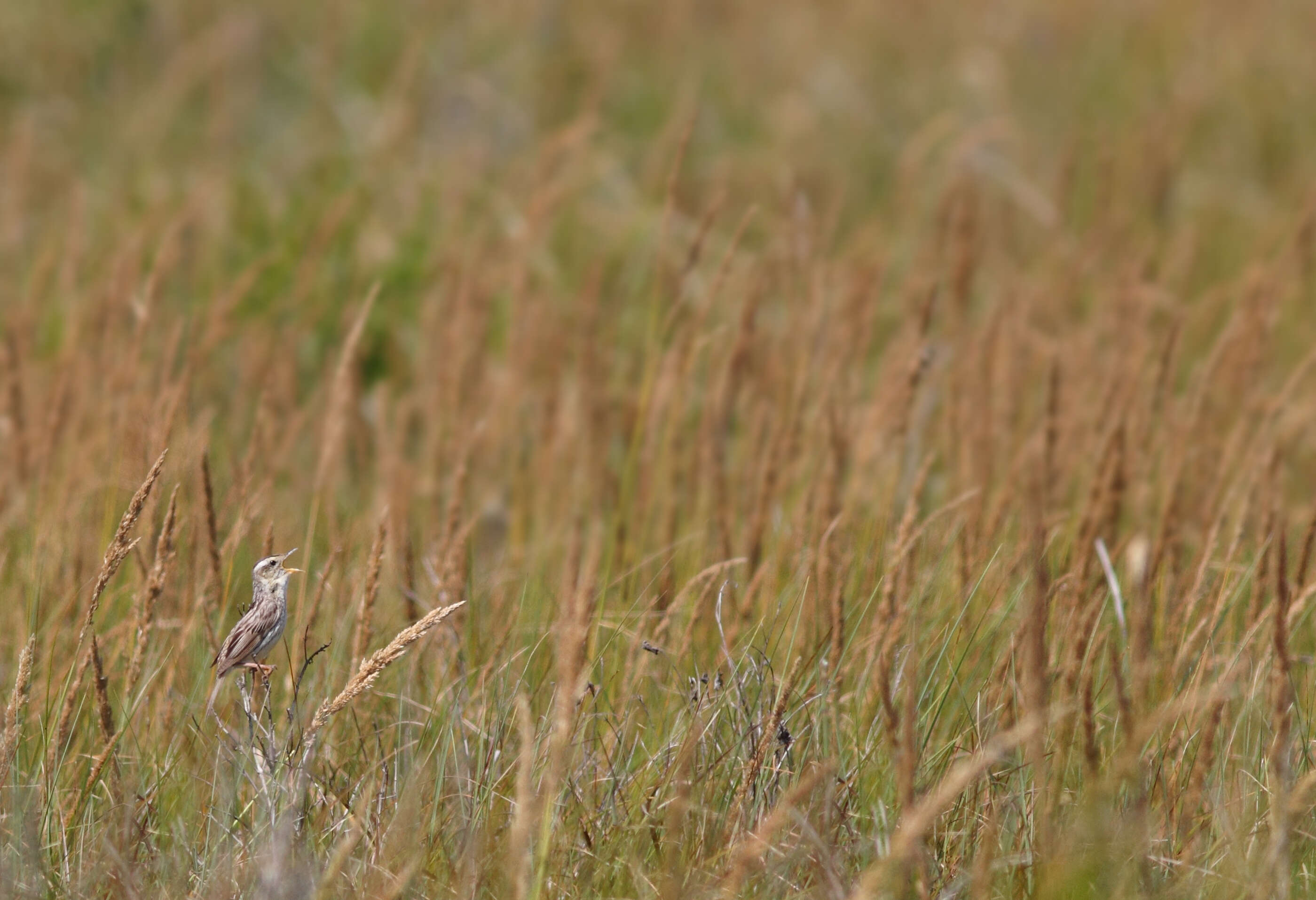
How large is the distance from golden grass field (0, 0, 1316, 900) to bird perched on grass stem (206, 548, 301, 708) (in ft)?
0.23

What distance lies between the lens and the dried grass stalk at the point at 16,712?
140cm

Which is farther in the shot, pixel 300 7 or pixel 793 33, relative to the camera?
pixel 793 33

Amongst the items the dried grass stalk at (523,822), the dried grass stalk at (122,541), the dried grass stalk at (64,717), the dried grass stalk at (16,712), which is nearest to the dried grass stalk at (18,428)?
the dried grass stalk at (64,717)

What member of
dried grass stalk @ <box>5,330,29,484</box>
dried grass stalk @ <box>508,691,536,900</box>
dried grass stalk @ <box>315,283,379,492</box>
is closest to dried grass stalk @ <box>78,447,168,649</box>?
dried grass stalk @ <box>508,691,536,900</box>

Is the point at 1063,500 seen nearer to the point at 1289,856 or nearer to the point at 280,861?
the point at 1289,856

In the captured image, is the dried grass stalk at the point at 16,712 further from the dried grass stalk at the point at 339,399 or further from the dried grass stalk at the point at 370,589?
the dried grass stalk at the point at 339,399

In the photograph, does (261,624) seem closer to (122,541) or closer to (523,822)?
(122,541)

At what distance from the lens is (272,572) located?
1.39 metres

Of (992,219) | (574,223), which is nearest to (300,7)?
(574,223)

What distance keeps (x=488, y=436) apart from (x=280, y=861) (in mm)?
2106

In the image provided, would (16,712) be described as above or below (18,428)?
above

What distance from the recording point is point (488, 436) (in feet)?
11.1

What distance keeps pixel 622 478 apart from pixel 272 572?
2.02m

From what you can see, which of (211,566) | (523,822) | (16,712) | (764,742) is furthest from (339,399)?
(523,822)
